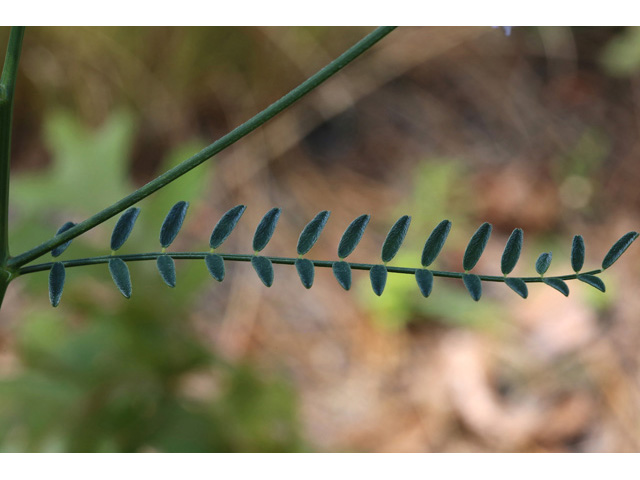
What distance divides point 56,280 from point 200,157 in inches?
3.4

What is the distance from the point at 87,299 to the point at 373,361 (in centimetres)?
70

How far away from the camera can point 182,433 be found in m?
0.93

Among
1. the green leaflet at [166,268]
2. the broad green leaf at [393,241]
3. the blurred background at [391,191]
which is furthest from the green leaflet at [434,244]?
the blurred background at [391,191]

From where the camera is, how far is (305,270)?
12.1 inches

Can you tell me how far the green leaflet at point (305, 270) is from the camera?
0.30 metres

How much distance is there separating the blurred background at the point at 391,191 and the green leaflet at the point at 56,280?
79cm

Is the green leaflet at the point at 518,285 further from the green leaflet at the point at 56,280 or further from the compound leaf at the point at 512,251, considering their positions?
the green leaflet at the point at 56,280

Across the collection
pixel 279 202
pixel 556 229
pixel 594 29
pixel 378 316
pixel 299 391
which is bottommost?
pixel 299 391

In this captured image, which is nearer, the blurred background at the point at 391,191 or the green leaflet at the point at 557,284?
the green leaflet at the point at 557,284

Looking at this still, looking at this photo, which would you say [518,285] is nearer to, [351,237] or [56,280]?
[351,237]

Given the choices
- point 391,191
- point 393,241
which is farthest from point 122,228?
point 391,191

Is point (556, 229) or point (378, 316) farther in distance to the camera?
point (556, 229)

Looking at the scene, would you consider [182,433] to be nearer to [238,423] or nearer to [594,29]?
[238,423]

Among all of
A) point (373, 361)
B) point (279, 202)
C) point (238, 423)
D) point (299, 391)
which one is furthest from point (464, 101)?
point (238, 423)
